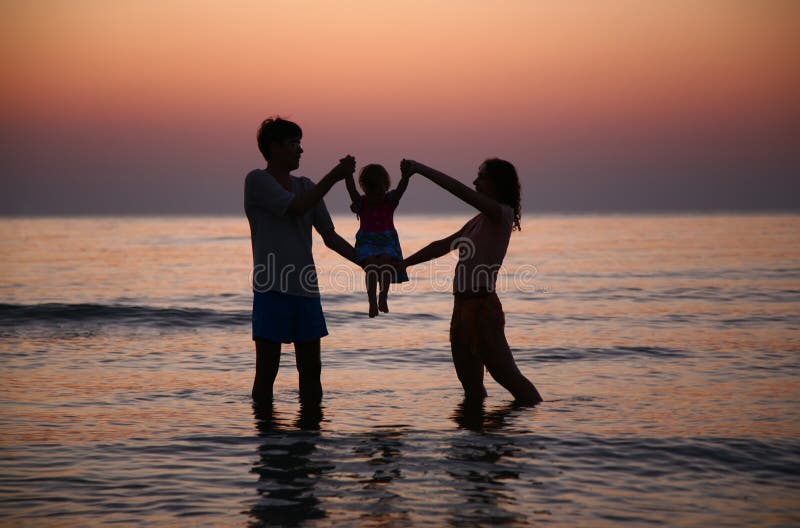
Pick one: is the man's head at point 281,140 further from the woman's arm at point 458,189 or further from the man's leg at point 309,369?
the man's leg at point 309,369

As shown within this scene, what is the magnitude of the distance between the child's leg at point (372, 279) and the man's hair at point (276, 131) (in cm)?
168

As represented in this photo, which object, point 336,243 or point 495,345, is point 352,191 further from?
point 495,345

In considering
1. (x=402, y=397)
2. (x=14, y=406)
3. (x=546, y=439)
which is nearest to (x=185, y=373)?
(x=14, y=406)

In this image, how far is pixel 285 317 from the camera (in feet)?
21.5

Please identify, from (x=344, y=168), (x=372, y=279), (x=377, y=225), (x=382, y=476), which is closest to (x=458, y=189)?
(x=344, y=168)

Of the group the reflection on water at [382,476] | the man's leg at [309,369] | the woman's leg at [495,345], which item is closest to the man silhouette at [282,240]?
the man's leg at [309,369]

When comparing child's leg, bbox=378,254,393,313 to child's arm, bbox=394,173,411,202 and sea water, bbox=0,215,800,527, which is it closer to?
child's arm, bbox=394,173,411,202

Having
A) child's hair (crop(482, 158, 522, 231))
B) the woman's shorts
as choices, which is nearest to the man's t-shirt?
the woman's shorts

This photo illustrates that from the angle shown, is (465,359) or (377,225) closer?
(465,359)

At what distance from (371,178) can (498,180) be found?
1335mm

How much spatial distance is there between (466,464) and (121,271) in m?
27.8

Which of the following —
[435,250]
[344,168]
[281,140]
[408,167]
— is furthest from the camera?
[435,250]

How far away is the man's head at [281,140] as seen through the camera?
636 centimetres

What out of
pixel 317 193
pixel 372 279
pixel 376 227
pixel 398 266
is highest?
pixel 317 193
